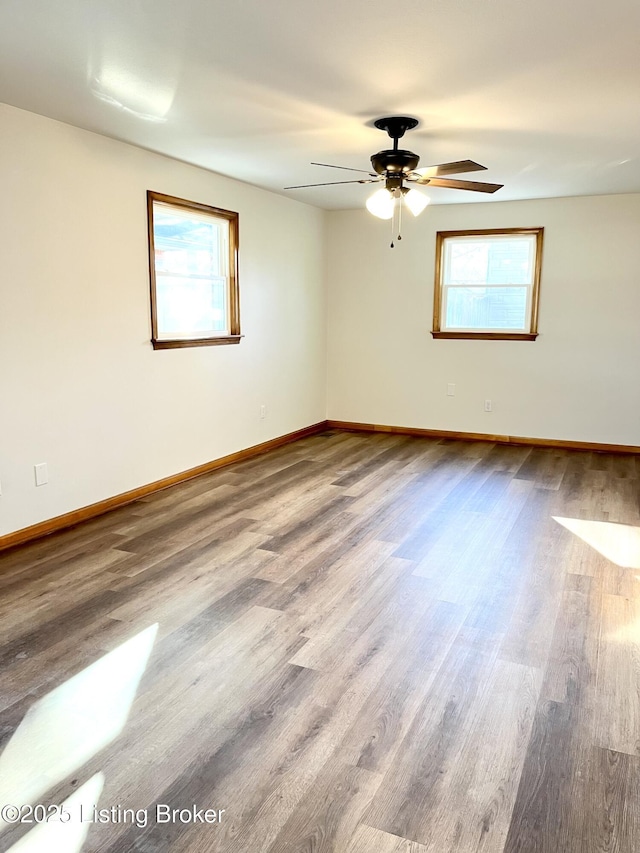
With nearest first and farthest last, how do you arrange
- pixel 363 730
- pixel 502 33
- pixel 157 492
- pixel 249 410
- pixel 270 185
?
pixel 363 730 → pixel 502 33 → pixel 157 492 → pixel 270 185 → pixel 249 410

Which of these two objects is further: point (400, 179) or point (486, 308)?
point (486, 308)

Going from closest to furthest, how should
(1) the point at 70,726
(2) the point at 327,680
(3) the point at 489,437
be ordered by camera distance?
(1) the point at 70,726 < (2) the point at 327,680 < (3) the point at 489,437

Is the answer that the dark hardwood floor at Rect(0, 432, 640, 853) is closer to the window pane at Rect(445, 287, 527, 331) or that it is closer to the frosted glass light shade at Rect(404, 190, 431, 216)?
the frosted glass light shade at Rect(404, 190, 431, 216)

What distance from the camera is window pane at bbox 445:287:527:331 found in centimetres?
636

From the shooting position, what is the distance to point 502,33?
240 centimetres

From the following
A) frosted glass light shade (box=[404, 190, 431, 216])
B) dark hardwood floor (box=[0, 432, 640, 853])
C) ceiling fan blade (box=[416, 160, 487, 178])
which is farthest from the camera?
frosted glass light shade (box=[404, 190, 431, 216])

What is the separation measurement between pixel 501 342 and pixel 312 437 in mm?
2243

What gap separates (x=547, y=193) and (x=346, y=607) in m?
4.58

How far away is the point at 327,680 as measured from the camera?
2.34 m

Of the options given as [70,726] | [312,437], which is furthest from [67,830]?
[312,437]

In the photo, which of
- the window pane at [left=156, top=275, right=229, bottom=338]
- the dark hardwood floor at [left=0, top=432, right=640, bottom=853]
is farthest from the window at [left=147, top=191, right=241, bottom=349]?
the dark hardwood floor at [left=0, top=432, right=640, bottom=853]

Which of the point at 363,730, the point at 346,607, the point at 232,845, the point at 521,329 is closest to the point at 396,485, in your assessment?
the point at 346,607

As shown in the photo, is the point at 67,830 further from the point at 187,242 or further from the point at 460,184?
the point at 187,242

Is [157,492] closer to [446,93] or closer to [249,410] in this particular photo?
[249,410]
